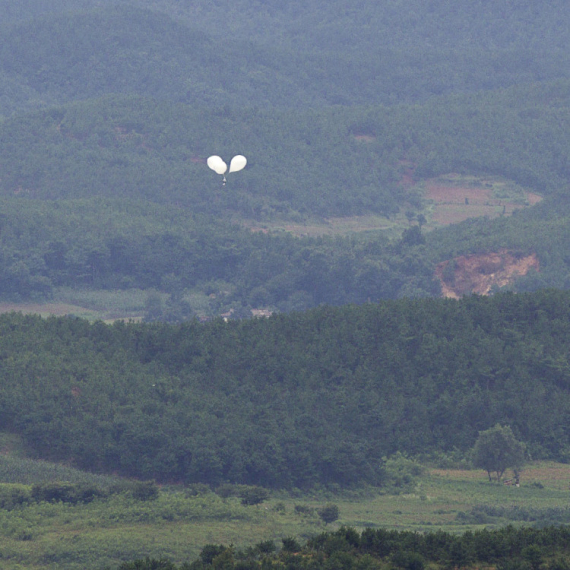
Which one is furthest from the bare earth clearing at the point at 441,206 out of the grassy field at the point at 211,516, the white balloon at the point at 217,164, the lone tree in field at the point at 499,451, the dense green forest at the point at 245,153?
the grassy field at the point at 211,516

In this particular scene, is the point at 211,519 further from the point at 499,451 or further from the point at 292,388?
the point at 292,388

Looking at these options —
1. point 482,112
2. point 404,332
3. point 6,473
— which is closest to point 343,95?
point 482,112

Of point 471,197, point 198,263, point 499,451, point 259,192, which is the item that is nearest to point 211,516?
point 499,451

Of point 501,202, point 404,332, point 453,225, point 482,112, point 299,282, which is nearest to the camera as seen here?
point 404,332

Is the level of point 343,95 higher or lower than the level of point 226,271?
higher

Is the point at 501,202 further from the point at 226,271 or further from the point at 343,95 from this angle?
the point at 343,95
